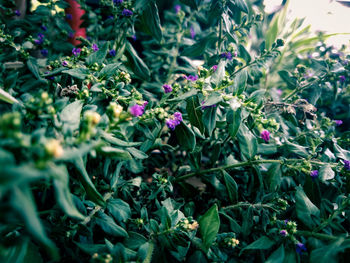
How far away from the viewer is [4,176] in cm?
36

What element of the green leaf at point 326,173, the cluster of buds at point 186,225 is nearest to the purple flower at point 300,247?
the green leaf at point 326,173

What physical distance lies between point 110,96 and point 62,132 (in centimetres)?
27

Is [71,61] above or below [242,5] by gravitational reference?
below

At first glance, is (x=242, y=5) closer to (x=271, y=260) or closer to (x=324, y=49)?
(x=324, y=49)

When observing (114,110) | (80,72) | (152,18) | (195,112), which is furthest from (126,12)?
(114,110)

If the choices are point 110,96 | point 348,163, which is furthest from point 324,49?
point 110,96

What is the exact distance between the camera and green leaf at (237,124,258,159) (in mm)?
899

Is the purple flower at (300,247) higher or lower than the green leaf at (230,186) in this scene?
lower

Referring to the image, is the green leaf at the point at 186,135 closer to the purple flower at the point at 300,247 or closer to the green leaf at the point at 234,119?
the green leaf at the point at 234,119

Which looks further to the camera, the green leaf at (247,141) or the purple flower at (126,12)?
the purple flower at (126,12)

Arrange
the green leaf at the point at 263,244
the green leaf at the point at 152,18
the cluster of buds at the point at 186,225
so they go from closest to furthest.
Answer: the cluster of buds at the point at 186,225
the green leaf at the point at 263,244
the green leaf at the point at 152,18

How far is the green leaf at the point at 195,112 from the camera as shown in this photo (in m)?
0.89

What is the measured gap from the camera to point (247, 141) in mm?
908

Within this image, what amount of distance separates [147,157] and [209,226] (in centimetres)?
32
